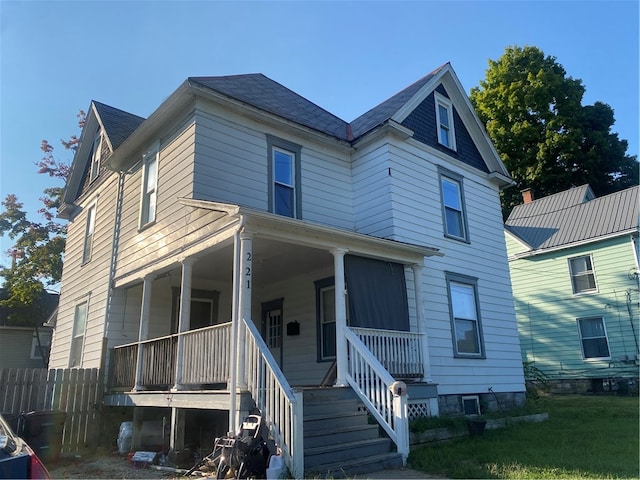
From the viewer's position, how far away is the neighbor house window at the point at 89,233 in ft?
48.4

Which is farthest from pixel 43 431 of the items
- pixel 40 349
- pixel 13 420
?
pixel 40 349

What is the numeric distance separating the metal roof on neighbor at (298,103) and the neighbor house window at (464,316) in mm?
4476

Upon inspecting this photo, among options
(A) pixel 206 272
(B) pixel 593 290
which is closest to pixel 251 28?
(A) pixel 206 272

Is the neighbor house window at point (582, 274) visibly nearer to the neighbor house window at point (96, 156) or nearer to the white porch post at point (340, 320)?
the white porch post at point (340, 320)

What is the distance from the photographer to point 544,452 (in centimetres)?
752

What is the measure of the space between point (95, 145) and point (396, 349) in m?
11.8

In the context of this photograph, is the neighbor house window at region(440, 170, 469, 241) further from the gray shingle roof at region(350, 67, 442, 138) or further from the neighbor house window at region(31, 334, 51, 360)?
the neighbor house window at region(31, 334, 51, 360)

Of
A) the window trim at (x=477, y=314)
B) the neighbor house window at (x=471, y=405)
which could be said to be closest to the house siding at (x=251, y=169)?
the window trim at (x=477, y=314)

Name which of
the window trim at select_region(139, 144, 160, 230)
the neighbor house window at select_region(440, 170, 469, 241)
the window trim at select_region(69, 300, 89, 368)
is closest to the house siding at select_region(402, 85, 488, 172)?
the neighbor house window at select_region(440, 170, 469, 241)

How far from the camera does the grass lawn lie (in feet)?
20.7

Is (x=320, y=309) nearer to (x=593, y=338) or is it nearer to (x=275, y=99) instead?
(x=275, y=99)

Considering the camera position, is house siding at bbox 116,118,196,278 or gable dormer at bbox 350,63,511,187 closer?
house siding at bbox 116,118,196,278

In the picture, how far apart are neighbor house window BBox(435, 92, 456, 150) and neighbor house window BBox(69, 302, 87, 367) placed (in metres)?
10.9

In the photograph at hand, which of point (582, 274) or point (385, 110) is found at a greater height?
point (385, 110)
